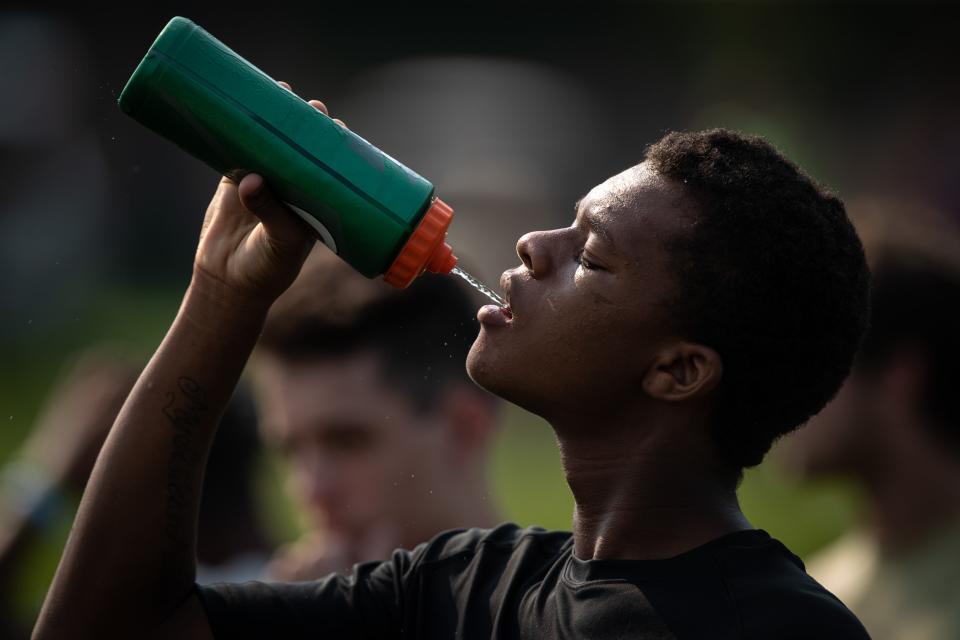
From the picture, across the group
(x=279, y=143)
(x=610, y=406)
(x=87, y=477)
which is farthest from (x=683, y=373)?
(x=87, y=477)

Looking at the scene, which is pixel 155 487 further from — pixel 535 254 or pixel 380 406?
pixel 380 406

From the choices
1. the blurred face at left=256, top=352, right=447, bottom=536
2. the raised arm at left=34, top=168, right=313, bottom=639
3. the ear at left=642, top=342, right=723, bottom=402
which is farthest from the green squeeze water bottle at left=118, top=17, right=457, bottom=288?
the blurred face at left=256, top=352, right=447, bottom=536

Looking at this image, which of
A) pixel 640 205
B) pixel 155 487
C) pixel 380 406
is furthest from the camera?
pixel 380 406

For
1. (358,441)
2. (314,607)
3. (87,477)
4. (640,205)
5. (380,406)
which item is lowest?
(87,477)

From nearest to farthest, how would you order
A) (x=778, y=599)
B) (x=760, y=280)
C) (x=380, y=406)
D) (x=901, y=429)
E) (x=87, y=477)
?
1. (x=778, y=599)
2. (x=760, y=280)
3. (x=380, y=406)
4. (x=901, y=429)
5. (x=87, y=477)

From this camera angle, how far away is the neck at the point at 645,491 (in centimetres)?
237

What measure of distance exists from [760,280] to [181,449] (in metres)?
1.21

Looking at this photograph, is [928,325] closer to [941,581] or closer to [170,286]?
[941,581]

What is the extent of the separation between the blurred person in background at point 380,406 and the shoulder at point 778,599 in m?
1.68

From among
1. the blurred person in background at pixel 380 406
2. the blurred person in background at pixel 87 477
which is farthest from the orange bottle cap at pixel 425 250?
the blurred person in background at pixel 87 477

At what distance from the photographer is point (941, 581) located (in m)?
4.19

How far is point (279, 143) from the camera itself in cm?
238

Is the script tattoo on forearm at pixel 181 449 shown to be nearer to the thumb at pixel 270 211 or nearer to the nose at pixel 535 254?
the thumb at pixel 270 211

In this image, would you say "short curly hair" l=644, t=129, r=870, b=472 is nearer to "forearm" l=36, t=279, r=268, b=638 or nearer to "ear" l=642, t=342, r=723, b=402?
"ear" l=642, t=342, r=723, b=402
